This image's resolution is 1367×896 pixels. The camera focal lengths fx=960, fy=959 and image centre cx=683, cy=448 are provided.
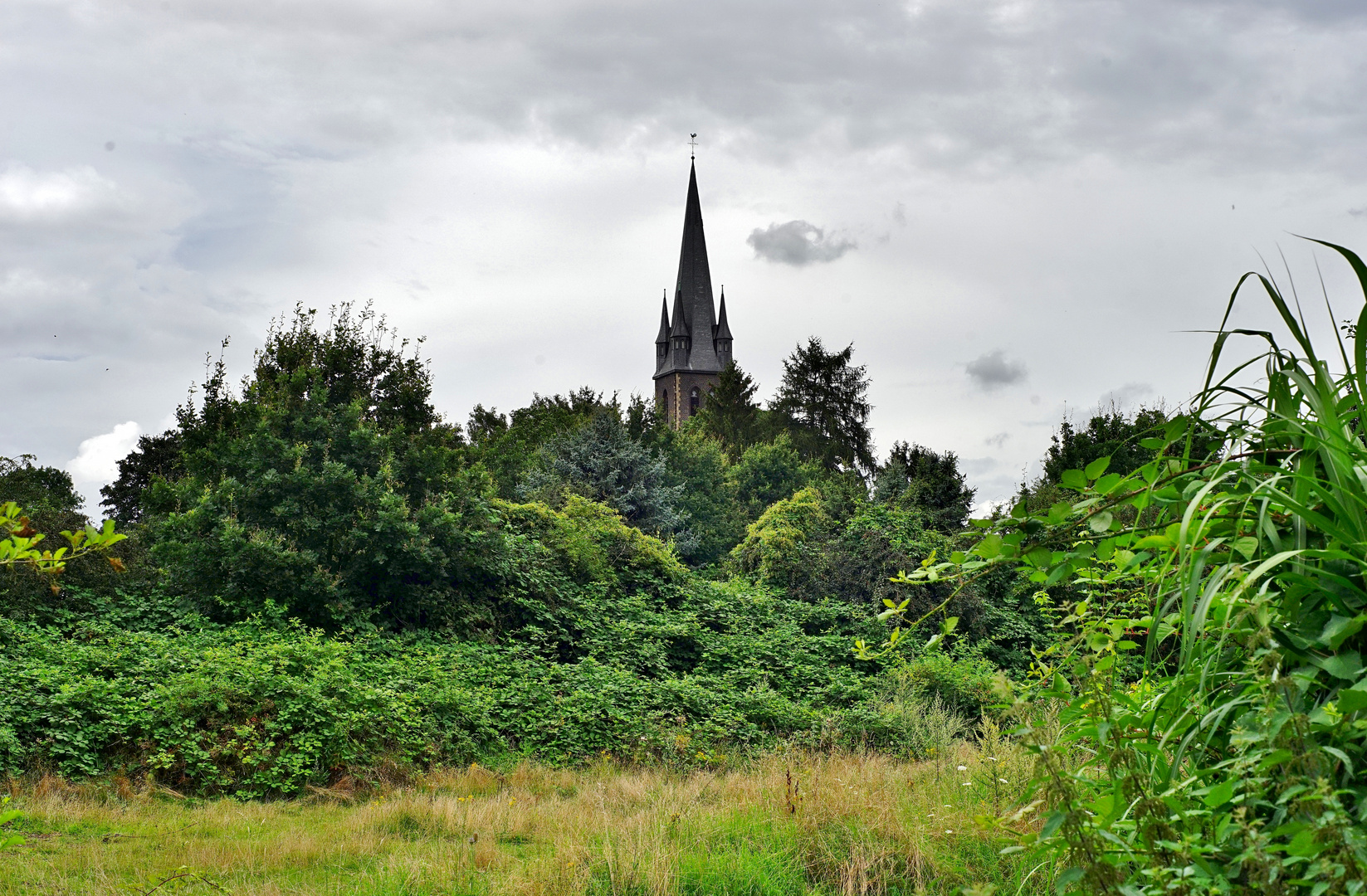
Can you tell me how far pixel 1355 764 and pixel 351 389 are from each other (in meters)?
14.2

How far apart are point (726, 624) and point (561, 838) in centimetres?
873

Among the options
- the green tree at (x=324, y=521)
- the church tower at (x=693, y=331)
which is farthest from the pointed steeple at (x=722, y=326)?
the green tree at (x=324, y=521)

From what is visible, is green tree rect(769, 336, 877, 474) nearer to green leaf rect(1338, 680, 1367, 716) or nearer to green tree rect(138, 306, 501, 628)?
green tree rect(138, 306, 501, 628)

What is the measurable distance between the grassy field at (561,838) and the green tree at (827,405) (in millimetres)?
33401

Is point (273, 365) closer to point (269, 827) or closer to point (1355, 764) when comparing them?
point (269, 827)

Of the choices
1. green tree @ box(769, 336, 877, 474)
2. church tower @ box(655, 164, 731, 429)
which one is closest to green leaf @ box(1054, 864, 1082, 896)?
green tree @ box(769, 336, 877, 474)

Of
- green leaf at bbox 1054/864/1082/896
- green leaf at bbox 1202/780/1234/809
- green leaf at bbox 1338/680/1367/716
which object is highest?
green leaf at bbox 1338/680/1367/716

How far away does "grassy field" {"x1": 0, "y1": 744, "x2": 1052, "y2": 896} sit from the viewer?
14.9ft

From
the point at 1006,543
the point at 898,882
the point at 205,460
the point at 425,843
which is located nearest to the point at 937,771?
the point at 898,882

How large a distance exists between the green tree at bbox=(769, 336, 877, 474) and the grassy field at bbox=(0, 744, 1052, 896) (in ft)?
110

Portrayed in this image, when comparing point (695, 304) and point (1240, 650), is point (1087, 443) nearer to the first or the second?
point (1240, 650)

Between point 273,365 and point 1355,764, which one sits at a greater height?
point 273,365

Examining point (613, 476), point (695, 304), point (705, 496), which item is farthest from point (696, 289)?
point (613, 476)

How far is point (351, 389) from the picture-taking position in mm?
14594
